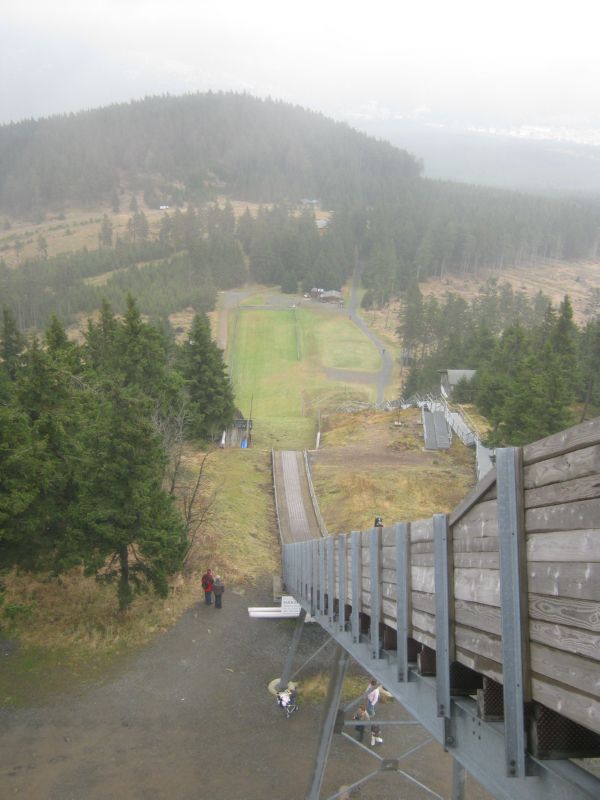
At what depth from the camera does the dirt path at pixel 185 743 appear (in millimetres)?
13953

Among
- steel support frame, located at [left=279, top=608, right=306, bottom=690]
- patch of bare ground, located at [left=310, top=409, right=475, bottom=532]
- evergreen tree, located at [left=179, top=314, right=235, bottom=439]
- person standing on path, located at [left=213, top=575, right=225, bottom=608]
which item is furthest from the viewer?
evergreen tree, located at [left=179, top=314, right=235, bottom=439]

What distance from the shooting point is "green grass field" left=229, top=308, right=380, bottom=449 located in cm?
5766

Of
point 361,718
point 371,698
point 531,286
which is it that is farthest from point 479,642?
point 531,286

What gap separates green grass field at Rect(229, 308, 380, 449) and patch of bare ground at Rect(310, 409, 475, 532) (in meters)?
5.69

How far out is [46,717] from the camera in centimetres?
1606

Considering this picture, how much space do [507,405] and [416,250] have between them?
96.8m

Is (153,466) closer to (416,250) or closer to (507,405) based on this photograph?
(507,405)

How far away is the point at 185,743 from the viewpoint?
1535 cm

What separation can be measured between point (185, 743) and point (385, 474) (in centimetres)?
2432

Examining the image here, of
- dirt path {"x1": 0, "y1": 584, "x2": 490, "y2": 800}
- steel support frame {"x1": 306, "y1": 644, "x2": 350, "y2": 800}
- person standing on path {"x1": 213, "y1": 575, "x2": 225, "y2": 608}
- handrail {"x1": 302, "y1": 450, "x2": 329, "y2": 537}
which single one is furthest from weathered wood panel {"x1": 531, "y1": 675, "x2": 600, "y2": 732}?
handrail {"x1": 302, "y1": 450, "x2": 329, "y2": 537}

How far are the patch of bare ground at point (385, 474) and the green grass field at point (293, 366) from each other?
5.69 meters

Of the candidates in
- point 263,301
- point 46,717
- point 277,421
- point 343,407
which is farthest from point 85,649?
point 263,301

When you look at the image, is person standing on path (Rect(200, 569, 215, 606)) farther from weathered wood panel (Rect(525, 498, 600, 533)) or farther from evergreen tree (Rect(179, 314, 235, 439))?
evergreen tree (Rect(179, 314, 235, 439))

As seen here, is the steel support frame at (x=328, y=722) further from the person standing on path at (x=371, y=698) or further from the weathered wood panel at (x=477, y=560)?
the weathered wood panel at (x=477, y=560)
